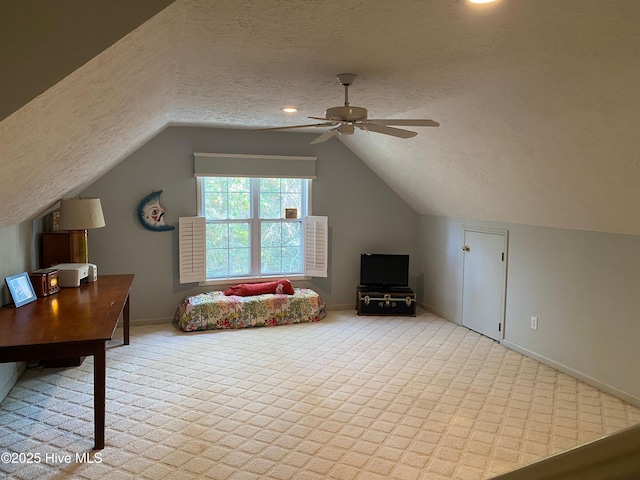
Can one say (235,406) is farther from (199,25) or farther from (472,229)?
(472,229)

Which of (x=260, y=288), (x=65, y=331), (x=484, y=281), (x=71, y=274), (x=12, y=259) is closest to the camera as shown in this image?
(x=65, y=331)

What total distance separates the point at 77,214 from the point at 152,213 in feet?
4.09

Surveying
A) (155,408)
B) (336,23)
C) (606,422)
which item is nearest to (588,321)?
(606,422)

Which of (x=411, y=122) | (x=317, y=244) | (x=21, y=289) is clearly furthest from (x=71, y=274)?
(x=411, y=122)

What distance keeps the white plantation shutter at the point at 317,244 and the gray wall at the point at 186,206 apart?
0.57 feet

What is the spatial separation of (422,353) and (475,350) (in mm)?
578

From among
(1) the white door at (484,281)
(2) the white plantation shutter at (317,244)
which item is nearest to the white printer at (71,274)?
(2) the white plantation shutter at (317,244)

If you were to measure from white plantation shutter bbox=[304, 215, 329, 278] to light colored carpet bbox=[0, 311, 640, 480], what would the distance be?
4.55 ft

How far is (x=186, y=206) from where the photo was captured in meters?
5.62

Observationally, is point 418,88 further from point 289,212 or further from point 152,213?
point 152,213

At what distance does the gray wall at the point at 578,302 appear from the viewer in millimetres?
3584

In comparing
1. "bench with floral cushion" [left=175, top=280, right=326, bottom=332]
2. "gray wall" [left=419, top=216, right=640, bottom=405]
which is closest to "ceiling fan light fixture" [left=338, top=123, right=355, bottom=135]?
"gray wall" [left=419, top=216, right=640, bottom=405]

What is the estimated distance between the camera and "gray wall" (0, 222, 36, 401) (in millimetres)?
3400

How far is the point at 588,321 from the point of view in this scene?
391 centimetres
